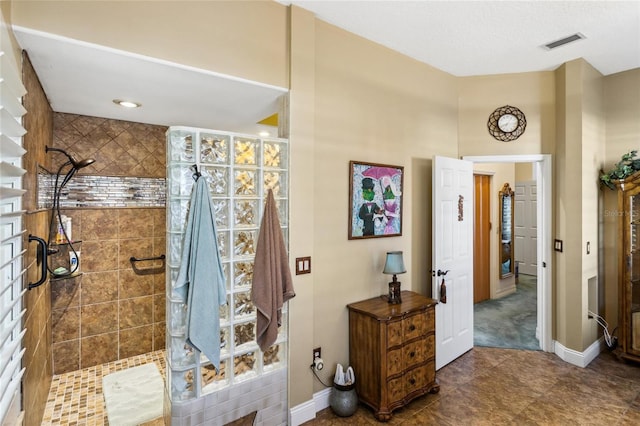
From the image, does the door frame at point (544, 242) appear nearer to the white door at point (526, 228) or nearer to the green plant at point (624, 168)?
the green plant at point (624, 168)

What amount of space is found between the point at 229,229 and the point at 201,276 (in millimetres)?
372

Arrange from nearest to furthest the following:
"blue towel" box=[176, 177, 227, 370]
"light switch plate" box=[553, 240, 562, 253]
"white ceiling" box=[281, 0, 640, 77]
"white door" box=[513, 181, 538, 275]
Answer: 1. "blue towel" box=[176, 177, 227, 370]
2. "white ceiling" box=[281, 0, 640, 77]
3. "light switch plate" box=[553, 240, 562, 253]
4. "white door" box=[513, 181, 538, 275]

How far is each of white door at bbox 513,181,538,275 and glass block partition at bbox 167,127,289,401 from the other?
21.3 feet

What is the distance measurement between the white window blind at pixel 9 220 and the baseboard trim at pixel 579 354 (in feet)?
14.2

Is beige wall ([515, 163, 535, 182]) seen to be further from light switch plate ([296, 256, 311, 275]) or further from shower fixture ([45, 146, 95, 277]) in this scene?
shower fixture ([45, 146, 95, 277])

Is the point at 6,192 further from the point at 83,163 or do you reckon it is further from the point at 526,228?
the point at 526,228

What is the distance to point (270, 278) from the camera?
214 cm

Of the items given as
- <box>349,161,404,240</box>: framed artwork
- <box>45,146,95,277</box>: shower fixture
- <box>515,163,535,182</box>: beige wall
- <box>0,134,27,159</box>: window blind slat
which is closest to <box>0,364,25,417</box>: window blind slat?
<box>0,134,27,159</box>: window blind slat

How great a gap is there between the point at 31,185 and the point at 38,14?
3.10ft

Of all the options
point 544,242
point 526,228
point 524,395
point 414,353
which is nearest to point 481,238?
point 544,242

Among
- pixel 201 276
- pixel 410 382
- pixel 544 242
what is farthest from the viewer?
pixel 544 242

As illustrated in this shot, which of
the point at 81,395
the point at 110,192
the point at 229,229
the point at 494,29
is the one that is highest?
the point at 494,29

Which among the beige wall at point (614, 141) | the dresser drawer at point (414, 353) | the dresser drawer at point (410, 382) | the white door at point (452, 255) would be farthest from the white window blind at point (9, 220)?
the beige wall at point (614, 141)

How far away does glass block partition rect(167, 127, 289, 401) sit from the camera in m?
2.00
